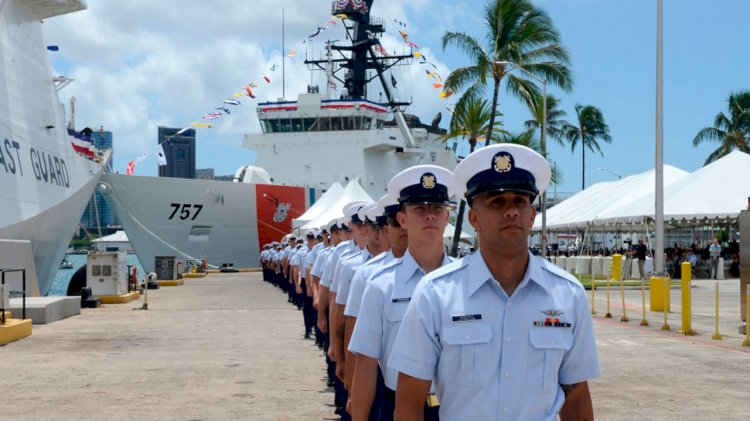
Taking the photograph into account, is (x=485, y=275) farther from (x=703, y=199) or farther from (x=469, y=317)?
(x=703, y=199)

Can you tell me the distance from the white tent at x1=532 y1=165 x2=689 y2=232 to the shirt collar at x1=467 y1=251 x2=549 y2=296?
1337 inches

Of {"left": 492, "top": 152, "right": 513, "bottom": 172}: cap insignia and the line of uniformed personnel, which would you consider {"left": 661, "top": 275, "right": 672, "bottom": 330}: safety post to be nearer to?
the line of uniformed personnel

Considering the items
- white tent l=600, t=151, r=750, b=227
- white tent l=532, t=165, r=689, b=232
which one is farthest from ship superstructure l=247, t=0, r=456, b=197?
white tent l=600, t=151, r=750, b=227

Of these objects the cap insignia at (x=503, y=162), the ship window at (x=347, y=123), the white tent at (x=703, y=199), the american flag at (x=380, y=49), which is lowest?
the cap insignia at (x=503, y=162)

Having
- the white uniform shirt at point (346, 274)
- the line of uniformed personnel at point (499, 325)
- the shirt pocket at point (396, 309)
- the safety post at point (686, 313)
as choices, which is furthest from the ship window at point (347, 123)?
the line of uniformed personnel at point (499, 325)

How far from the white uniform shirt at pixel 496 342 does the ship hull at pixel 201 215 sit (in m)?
40.1

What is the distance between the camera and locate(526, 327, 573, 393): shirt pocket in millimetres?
2861

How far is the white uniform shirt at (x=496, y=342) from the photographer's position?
2.86m

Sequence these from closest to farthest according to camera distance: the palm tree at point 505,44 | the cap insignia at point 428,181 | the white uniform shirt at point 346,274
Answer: the cap insignia at point 428,181 → the white uniform shirt at point 346,274 → the palm tree at point 505,44

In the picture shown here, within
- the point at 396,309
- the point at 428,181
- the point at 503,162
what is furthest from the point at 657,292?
the point at 503,162

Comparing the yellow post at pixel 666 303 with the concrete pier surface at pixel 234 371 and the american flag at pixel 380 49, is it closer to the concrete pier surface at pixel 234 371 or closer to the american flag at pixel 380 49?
the concrete pier surface at pixel 234 371

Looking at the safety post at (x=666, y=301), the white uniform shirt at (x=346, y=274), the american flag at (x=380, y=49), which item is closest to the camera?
the white uniform shirt at (x=346, y=274)

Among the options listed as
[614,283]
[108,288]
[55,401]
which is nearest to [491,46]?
[614,283]

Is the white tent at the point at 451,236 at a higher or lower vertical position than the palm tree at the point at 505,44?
lower
